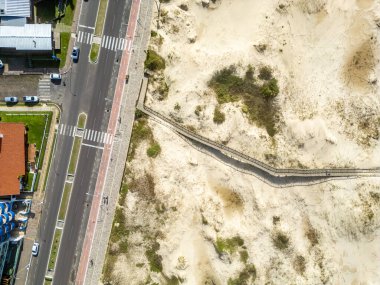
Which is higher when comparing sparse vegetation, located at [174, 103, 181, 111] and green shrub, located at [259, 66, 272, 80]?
green shrub, located at [259, 66, 272, 80]

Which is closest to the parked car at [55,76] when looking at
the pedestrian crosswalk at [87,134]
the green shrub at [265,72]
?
the pedestrian crosswalk at [87,134]

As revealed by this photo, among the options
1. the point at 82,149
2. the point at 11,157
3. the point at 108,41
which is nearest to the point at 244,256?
the point at 82,149

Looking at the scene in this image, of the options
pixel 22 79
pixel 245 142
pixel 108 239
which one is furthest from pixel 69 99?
pixel 245 142

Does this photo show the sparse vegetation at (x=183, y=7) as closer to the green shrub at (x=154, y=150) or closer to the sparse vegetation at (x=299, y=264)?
the green shrub at (x=154, y=150)

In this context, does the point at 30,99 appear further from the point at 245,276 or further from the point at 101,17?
the point at 245,276

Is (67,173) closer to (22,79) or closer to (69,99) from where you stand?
(69,99)

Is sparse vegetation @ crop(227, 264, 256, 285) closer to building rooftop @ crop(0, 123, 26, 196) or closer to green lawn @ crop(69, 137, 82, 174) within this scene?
green lawn @ crop(69, 137, 82, 174)

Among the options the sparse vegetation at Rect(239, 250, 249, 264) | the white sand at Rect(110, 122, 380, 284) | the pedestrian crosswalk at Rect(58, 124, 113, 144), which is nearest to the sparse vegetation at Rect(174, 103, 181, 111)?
the white sand at Rect(110, 122, 380, 284)
